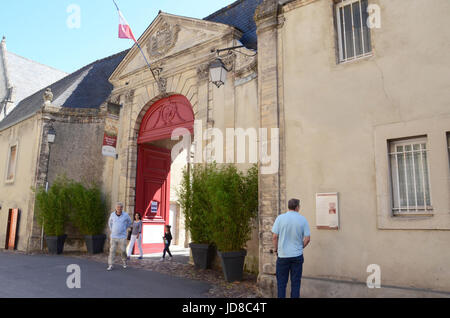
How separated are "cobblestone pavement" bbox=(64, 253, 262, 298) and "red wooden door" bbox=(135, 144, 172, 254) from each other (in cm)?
168

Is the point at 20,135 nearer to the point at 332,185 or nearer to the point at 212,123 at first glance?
the point at 212,123

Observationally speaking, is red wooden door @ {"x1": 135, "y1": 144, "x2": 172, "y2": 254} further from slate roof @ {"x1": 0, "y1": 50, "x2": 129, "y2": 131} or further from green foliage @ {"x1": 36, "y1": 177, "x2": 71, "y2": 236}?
slate roof @ {"x1": 0, "y1": 50, "x2": 129, "y2": 131}

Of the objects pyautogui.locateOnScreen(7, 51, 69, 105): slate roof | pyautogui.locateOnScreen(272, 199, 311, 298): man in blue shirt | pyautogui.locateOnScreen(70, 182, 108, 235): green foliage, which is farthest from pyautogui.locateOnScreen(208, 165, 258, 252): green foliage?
pyautogui.locateOnScreen(7, 51, 69, 105): slate roof

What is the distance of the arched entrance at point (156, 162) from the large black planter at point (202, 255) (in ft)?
12.0

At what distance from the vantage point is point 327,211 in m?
5.20

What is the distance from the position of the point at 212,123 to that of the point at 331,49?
408cm

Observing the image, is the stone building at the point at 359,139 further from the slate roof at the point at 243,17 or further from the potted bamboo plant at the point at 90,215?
the potted bamboo plant at the point at 90,215

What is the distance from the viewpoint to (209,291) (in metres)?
5.89

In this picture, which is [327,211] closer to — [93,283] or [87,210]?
[93,283]

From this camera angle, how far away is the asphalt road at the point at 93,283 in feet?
17.7

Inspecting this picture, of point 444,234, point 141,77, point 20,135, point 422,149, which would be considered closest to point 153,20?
point 141,77

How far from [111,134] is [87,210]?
2528mm

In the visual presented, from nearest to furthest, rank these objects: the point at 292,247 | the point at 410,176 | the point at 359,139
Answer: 1. the point at 292,247
2. the point at 410,176
3. the point at 359,139

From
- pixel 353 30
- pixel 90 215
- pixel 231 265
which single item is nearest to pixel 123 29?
pixel 90 215
